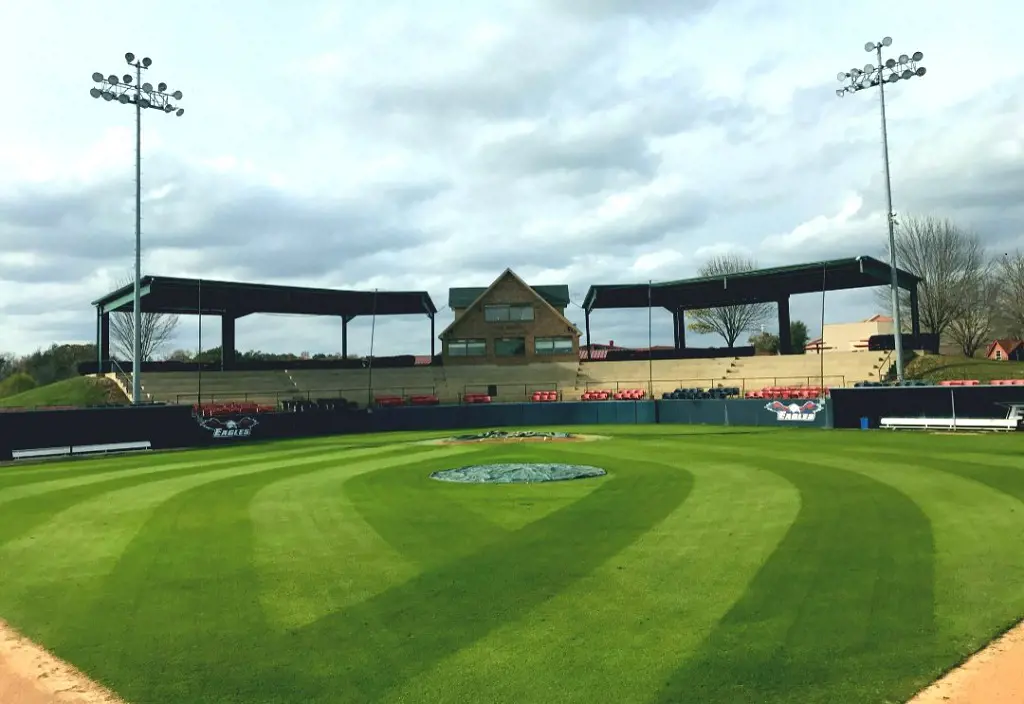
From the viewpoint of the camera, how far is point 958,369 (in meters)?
51.5

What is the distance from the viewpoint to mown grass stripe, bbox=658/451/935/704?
21.3ft

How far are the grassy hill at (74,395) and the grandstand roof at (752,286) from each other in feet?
Result: 130

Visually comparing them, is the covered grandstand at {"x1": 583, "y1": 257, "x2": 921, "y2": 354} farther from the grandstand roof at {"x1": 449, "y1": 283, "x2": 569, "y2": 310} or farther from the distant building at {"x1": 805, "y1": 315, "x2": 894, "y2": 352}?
→ the distant building at {"x1": 805, "y1": 315, "x2": 894, "y2": 352}

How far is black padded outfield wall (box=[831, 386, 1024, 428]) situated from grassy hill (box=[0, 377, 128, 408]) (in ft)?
152

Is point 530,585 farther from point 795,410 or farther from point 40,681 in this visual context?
point 795,410

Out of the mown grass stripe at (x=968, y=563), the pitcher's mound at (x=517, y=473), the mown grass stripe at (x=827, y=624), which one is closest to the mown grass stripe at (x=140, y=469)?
the pitcher's mound at (x=517, y=473)

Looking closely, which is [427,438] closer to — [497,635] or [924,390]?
[924,390]

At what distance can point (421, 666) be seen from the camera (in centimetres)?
718

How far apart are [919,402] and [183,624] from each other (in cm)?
3352

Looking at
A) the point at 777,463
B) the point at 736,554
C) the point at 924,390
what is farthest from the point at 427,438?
the point at 736,554

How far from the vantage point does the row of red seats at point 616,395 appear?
5312 cm

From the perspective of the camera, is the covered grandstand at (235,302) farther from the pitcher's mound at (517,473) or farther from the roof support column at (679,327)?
the pitcher's mound at (517,473)

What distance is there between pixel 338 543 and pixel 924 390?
30.1m

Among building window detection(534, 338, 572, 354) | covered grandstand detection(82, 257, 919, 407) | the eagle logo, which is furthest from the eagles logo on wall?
building window detection(534, 338, 572, 354)
